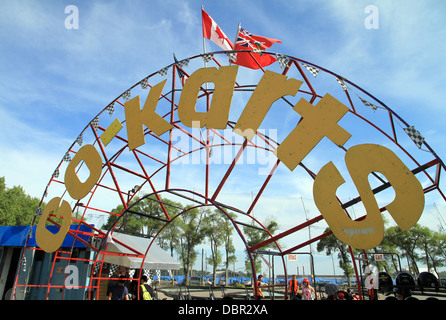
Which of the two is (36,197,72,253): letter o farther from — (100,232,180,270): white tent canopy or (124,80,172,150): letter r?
(124,80,172,150): letter r

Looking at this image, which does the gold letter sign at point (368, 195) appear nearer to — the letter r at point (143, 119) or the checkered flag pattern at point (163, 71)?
the letter r at point (143, 119)

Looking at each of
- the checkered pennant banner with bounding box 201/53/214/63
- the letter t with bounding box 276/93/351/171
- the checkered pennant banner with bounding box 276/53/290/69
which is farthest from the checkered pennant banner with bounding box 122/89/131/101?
the letter t with bounding box 276/93/351/171

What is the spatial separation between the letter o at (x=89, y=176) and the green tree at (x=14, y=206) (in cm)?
3401

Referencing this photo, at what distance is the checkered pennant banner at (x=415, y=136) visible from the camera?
210 inches

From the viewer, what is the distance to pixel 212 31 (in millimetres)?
9344

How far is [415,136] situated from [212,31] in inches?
270

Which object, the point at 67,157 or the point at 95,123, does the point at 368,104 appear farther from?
the point at 67,157

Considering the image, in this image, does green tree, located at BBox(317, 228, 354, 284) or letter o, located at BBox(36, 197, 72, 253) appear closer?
letter o, located at BBox(36, 197, 72, 253)

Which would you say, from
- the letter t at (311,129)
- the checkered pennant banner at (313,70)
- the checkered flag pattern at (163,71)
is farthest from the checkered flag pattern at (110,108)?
the checkered pennant banner at (313,70)

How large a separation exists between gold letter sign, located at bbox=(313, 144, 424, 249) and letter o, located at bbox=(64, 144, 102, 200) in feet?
21.8

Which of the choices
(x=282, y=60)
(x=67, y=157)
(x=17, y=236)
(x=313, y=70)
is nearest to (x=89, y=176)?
(x=67, y=157)

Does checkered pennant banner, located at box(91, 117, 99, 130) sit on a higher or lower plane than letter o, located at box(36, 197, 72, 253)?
higher

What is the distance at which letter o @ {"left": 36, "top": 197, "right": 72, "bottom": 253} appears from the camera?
8984mm

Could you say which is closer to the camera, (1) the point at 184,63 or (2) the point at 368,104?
(2) the point at 368,104
